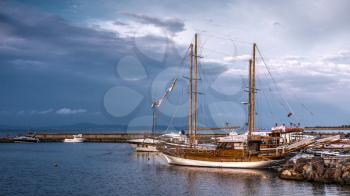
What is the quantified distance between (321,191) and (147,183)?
55.4ft

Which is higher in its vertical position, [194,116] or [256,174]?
[194,116]

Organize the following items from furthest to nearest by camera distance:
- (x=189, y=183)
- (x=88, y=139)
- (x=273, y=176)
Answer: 1. (x=88, y=139)
2. (x=273, y=176)
3. (x=189, y=183)

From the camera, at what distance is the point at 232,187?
4078 cm

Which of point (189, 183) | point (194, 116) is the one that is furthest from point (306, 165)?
point (194, 116)

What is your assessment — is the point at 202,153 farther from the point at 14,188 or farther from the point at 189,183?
the point at 14,188

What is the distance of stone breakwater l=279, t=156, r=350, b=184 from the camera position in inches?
1618

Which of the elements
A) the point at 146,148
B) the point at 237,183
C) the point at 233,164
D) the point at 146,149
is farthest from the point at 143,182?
the point at 146,148

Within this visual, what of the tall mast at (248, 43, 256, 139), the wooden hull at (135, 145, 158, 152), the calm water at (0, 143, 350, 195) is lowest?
the calm water at (0, 143, 350, 195)

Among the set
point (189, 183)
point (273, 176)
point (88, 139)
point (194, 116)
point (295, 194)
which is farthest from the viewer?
point (88, 139)

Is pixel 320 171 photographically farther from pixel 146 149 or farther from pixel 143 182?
pixel 146 149

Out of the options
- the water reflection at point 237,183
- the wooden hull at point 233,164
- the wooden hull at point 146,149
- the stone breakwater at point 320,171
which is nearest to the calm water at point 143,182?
the water reflection at point 237,183

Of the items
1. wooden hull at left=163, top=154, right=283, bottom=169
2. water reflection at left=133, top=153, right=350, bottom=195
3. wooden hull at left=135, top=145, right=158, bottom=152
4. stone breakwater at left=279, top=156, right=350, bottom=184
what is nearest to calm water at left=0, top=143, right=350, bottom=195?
water reflection at left=133, top=153, right=350, bottom=195

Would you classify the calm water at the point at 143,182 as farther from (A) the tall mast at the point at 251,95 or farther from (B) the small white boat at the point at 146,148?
(B) the small white boat at the point at 146,148

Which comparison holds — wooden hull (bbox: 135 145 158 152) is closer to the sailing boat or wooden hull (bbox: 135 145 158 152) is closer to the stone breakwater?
the sailing boat
